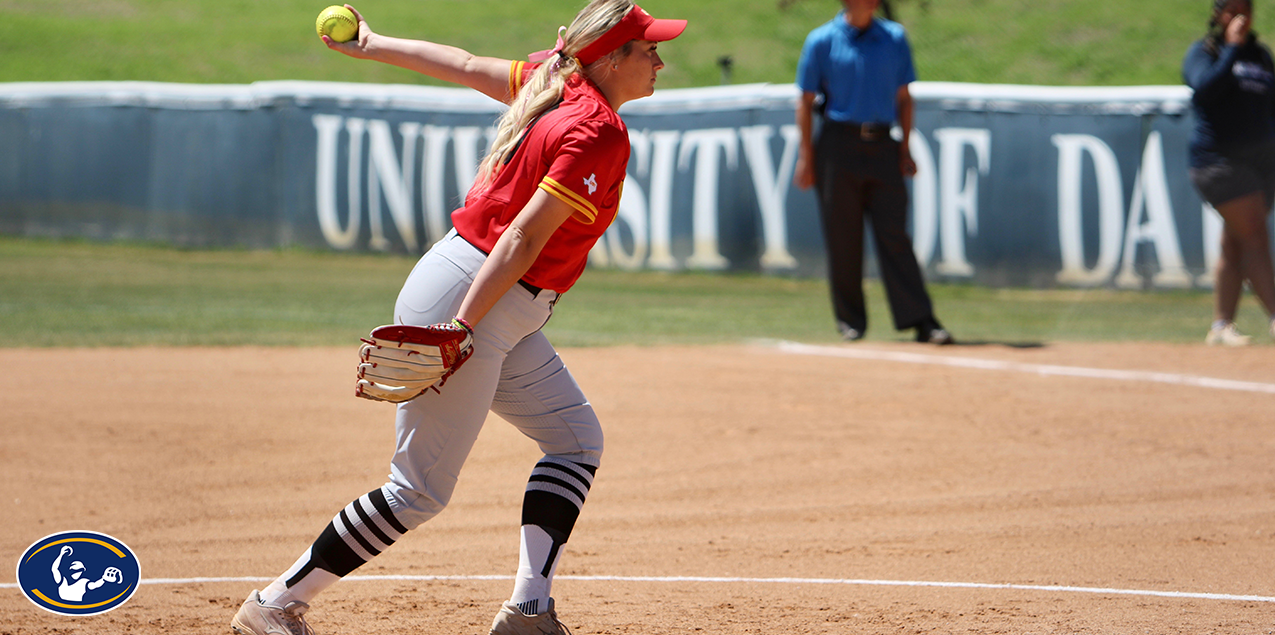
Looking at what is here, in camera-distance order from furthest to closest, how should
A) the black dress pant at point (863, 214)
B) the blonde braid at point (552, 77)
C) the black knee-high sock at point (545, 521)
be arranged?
the black dress pant at point (863, 214), the black knee-high sock at point (545, 521), the blonde braid at point (552, 77)

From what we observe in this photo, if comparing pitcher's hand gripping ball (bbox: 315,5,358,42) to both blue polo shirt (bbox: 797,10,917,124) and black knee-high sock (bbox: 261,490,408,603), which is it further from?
blue polo shirt (bbox: 797,10,917,124)

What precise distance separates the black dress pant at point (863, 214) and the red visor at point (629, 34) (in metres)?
5.65

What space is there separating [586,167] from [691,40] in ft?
76.4

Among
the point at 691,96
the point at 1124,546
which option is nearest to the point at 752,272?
the point at 691,96

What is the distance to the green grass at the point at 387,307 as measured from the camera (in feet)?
30.3

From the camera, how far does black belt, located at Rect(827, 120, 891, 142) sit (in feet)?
28.1

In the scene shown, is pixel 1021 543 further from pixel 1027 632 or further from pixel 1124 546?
pixel 1027 632

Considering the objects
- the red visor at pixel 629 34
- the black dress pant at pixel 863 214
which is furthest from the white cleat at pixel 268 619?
the black dress pant at pixel 863 214

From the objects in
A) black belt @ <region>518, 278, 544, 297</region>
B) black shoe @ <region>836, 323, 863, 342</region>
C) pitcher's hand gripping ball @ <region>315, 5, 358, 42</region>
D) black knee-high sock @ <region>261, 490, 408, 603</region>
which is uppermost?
pitcher's hand gripping ball @ <region>315, 5, 358, 42</region>

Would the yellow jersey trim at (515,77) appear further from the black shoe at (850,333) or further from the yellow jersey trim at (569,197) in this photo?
the black shoe at (850,333)

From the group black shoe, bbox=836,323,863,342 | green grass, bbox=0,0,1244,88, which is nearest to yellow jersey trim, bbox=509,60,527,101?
black shoe, bbox=836,323,863,342

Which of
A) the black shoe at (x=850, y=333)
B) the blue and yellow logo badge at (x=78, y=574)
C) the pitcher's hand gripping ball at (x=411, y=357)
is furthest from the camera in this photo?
the black shoe at (x=850, y=333)

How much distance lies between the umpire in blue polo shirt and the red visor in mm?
5574

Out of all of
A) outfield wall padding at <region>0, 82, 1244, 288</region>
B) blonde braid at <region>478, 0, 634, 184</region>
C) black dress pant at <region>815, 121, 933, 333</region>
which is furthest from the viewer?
outfield wall padding at <region>0, 82, 1244, 288</region>
